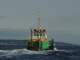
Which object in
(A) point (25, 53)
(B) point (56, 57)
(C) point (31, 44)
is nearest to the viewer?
(B) point (56, 57)

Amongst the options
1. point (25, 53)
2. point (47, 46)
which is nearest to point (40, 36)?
point (47, 46)

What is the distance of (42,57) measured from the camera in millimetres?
140625

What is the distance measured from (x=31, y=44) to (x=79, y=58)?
2928 centimetres

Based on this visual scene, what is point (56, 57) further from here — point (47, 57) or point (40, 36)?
point (40, 36)

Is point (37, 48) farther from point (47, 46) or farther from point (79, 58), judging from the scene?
point (79, 58)

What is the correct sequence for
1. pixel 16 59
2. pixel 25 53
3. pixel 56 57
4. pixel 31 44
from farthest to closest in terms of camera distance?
pixel 31 44
pixel 25 53
pixel 56 57
pixel 16 59

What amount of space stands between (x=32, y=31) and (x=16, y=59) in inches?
1665

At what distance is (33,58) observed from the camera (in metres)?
139

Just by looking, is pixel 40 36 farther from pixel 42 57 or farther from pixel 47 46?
pixel 42 57

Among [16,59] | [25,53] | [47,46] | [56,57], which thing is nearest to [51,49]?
[47,46]

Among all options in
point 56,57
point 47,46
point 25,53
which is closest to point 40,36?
point 47,46

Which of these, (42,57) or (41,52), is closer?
(42,57)

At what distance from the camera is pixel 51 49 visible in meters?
169

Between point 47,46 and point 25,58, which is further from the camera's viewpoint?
point 47,46
